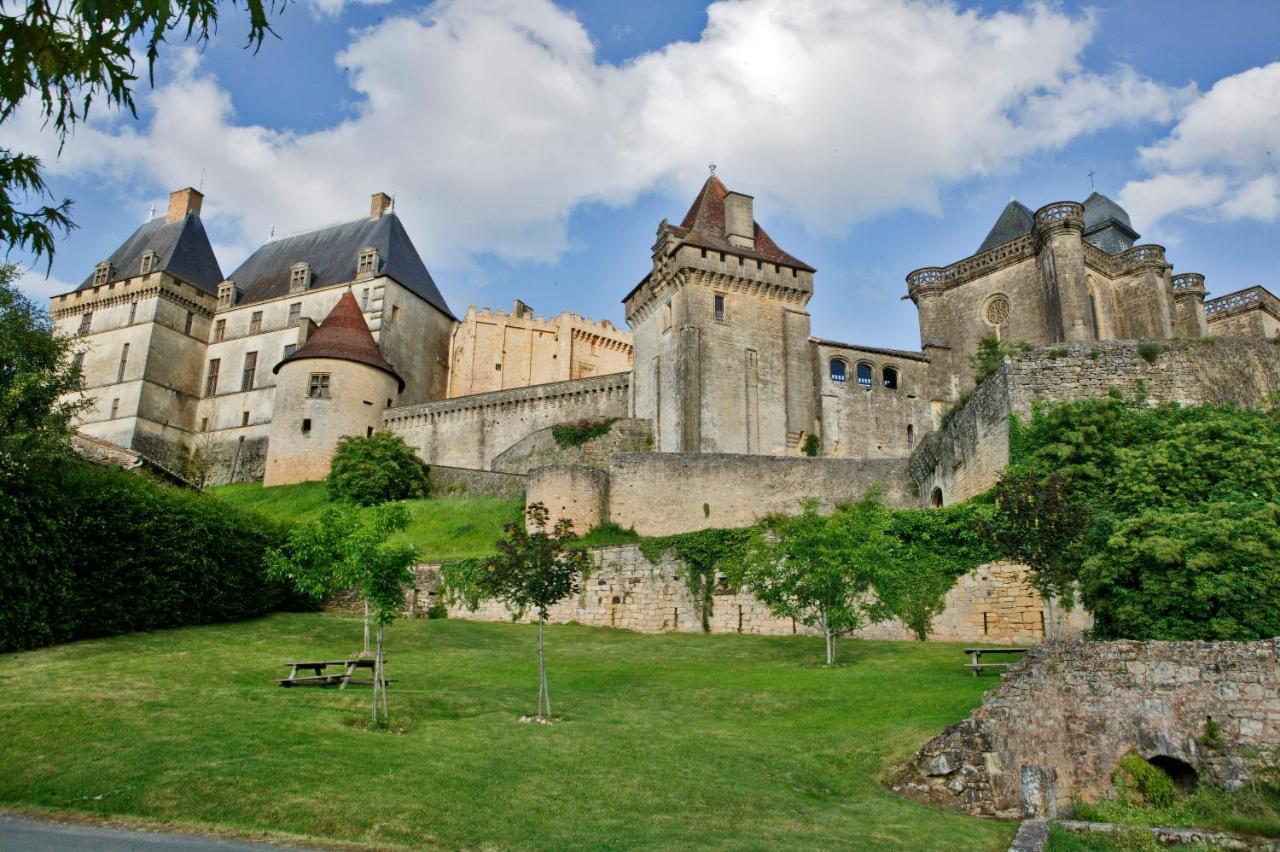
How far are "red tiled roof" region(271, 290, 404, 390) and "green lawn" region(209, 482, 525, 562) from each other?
6846 mm

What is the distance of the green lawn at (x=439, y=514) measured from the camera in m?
33.0

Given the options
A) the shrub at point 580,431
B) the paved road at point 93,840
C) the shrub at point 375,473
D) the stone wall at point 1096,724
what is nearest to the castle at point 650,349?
the shrub at point 580,431

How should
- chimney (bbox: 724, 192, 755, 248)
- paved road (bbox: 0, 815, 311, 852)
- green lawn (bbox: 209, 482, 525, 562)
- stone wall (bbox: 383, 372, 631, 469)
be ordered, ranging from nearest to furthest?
1. paved road (bbox: 0, 815, 311, 852)
2. green lawn (bbox: 209, 482, 525, 562)
3. chimney (bbox: 724, 192, 755, 248)
4. stone wall (bbox: 383, 372, 631, 469)

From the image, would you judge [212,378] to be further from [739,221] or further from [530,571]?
[530,571]

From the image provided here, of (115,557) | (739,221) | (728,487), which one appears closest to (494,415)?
(739,221)

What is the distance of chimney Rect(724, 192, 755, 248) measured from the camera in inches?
1741

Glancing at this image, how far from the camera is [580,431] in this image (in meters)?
41.2

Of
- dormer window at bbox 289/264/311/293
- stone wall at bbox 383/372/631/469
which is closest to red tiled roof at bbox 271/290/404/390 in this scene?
stone wall at bbox 383/372/631/469

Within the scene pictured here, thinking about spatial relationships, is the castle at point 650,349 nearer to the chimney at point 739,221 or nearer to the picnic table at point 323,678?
Result: the chimney at point 739,221

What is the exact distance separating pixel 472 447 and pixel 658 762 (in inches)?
1450

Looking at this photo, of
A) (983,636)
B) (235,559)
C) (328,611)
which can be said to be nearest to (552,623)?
(328,611)

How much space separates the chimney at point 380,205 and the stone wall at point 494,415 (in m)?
17.6

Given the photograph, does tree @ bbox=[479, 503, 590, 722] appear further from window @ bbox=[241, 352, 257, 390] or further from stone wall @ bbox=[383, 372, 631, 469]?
window @ bbox=[241, 352, 257, 390]

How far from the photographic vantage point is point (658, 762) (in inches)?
449
